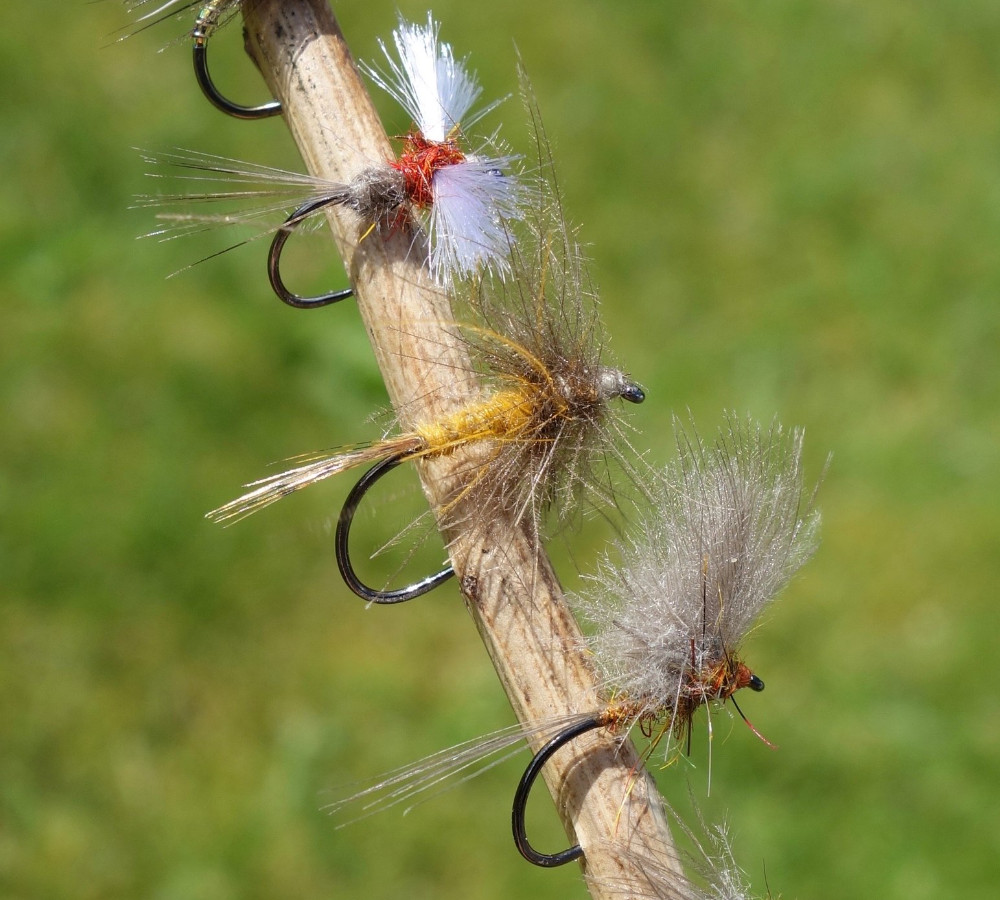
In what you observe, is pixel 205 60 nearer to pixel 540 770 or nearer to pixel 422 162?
pixel 422 162

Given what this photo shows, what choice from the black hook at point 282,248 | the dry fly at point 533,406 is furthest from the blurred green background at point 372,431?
the dry fly at point 533,406

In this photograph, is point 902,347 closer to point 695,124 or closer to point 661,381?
point 661,381

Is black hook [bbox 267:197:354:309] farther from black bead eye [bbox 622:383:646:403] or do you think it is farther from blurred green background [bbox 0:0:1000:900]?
blurred green background [bbox 0:0:1000:900]

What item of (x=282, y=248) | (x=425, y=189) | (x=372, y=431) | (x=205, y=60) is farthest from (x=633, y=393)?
(x=372, y=431)

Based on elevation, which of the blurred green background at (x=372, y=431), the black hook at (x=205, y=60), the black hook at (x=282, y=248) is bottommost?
the blurred green background at (x=372, y=431)

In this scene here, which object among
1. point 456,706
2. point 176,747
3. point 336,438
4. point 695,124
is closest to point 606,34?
point 695,124

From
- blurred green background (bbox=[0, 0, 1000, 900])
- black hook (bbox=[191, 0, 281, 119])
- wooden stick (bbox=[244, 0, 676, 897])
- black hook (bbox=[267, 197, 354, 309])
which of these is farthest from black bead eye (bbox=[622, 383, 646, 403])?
blurred green background (bbox=[0, 0, 1000, 900])

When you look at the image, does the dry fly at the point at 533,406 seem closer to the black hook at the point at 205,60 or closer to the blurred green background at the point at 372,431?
the black hook at the point at 205,60
